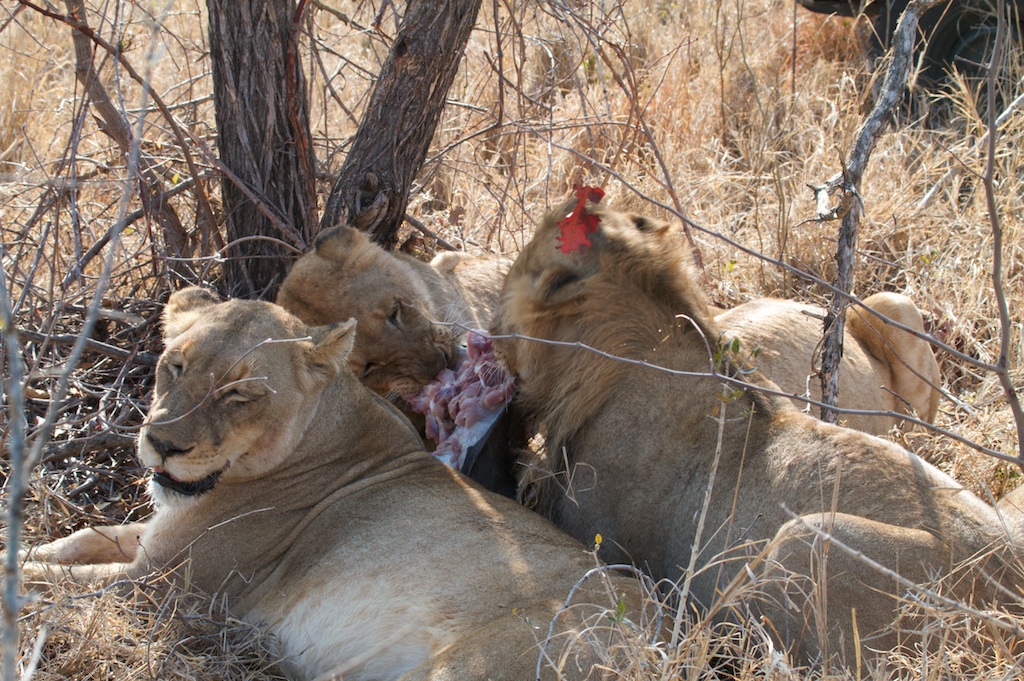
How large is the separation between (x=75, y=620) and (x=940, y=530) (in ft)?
8.48

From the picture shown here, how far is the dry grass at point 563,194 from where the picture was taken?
337cm

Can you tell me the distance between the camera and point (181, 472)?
3488mm

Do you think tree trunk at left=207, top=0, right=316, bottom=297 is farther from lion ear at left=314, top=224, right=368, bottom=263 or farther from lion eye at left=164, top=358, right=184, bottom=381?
lion eye at left=164, top=358, right=184, bottom=381

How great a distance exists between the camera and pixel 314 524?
3730mm

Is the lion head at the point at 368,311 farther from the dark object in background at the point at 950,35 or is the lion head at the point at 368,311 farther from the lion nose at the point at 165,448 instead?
the dark object in background at the point at 950,35

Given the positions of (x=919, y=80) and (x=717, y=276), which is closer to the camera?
(x=717, y=276)

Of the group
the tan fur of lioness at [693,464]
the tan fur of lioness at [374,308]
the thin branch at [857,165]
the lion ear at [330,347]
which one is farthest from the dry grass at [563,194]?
the tan fur of lioness at [374,308]

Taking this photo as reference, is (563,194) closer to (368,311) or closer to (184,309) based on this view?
(368,311)

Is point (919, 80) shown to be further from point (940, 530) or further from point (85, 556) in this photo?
point (85, 556)

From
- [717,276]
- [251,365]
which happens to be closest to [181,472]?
[251,365]

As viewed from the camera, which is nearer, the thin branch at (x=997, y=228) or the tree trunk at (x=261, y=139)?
the thin branch at (x=997, y=228)

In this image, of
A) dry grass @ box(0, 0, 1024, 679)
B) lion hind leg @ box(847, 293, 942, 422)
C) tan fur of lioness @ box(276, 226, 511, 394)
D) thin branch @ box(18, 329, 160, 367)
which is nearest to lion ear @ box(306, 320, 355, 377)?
dry grass @ box(0, 0, 1024, 679)

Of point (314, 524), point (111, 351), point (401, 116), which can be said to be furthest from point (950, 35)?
point (314, 524)

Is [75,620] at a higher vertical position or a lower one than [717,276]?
lower
